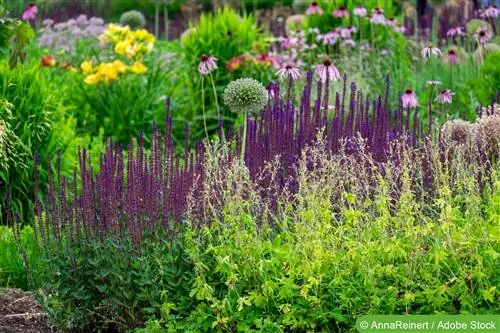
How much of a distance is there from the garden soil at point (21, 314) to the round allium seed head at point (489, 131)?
2751 millimetres

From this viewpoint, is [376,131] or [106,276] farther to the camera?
[376,131]

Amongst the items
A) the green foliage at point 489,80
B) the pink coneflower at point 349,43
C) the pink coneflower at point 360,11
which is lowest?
the green foliage at point 489,80

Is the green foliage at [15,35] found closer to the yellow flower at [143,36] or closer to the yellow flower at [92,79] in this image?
the yellow flower at [92,79]

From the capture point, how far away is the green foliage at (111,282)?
5.03m

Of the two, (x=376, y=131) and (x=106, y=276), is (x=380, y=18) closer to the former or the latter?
(x=376, y=131)

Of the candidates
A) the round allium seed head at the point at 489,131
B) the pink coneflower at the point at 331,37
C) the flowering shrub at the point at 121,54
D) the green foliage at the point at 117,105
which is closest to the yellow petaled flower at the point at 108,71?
the flowering shrub at the point at 121,54

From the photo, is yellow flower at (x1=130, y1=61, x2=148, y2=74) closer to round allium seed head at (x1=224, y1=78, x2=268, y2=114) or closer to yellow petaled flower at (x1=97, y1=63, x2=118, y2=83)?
yellow petaled flower at (x1=97, y1=63, x2=118, y2=83)

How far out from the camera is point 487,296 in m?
4.47

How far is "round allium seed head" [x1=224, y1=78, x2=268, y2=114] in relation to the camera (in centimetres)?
617

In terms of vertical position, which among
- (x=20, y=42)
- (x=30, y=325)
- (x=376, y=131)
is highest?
(x=20, y=42)

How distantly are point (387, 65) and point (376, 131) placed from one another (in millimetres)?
4747

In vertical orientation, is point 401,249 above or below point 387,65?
below

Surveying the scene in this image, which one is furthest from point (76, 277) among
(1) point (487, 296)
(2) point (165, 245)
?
(1) point (487, 296)

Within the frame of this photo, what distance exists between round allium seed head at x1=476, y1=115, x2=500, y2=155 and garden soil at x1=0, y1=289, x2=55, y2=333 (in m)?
2.75
